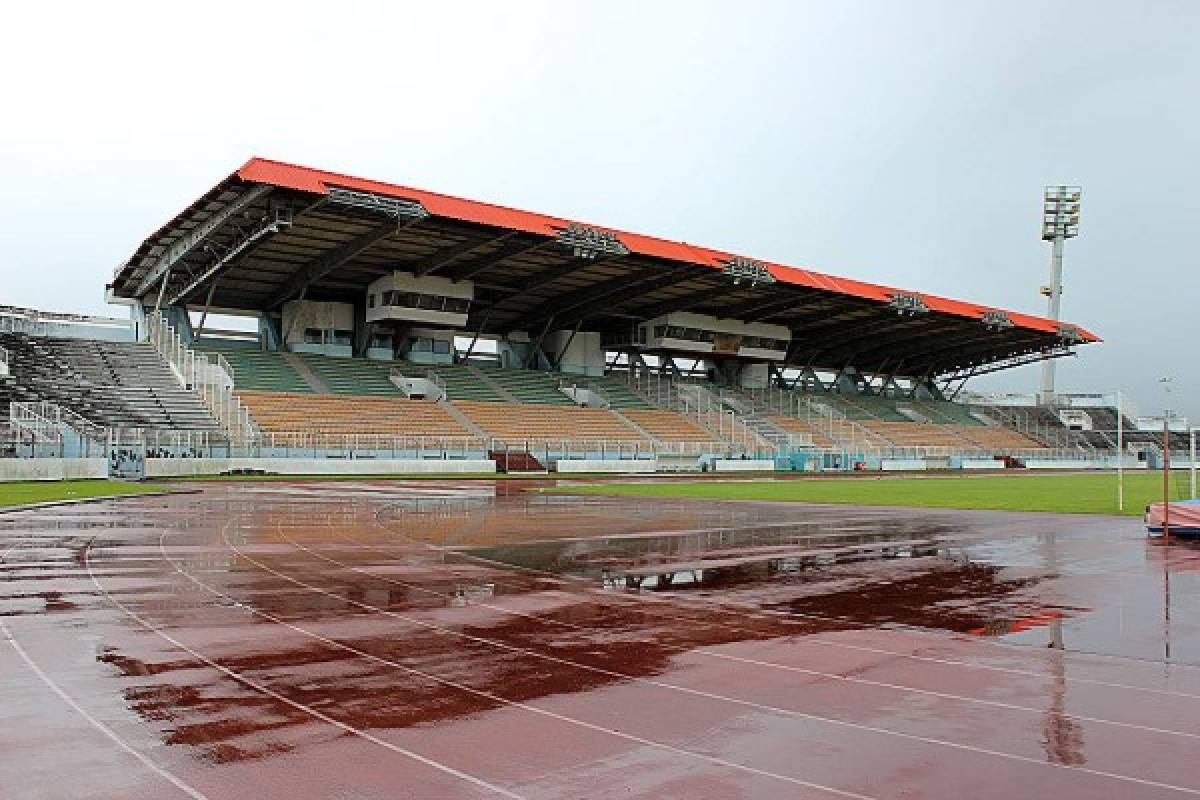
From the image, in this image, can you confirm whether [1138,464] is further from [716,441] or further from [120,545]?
[120,545]

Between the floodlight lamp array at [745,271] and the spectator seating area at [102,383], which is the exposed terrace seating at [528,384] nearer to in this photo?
Result: the floodlight lamp array at [745,271]

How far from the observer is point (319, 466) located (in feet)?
149

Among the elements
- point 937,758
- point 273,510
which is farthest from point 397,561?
point 273,510

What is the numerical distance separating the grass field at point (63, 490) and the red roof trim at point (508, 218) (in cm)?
1468

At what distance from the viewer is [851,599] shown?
1076 cm

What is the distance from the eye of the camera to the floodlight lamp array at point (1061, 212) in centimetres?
10894

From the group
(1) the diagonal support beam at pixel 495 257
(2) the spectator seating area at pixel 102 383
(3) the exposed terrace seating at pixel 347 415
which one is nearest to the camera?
(2) the spectator seating area at pixel 102 383

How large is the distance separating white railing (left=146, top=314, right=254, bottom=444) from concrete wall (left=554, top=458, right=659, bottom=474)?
16.9 m

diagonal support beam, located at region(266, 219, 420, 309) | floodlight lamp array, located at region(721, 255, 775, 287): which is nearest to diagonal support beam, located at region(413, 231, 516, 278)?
diagonal support beam, located at region(266, 219, 420, 309)

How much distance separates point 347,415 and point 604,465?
14.6 m

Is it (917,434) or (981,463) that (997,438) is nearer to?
(917,434)

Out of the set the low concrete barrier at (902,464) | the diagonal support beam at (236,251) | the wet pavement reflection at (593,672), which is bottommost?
the wet pavement reflection at (593,672)

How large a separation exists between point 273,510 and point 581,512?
778 cm

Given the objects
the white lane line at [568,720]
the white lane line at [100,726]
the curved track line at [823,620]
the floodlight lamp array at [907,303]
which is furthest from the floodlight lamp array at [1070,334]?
the white lane line at [100,726]
